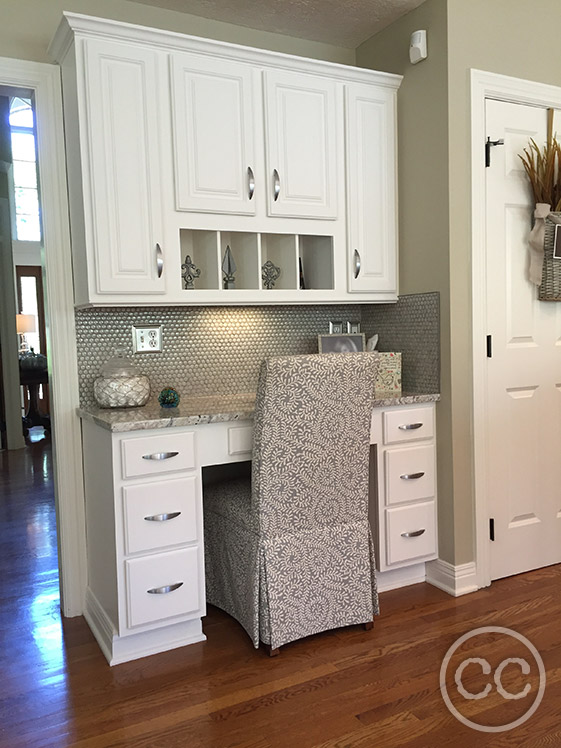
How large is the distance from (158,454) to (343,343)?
4.19 feet

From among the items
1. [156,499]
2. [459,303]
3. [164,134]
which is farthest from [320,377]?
[164,134]

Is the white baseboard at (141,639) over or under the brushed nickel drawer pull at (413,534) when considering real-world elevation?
under

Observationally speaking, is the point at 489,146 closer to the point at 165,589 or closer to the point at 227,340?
the point at 227,340

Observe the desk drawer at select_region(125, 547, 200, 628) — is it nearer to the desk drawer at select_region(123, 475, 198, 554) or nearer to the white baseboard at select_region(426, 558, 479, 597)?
the desk drawer at select_region(123, 475, 198, 554)

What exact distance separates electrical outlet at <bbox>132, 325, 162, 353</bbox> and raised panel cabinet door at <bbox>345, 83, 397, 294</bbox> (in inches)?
36.4

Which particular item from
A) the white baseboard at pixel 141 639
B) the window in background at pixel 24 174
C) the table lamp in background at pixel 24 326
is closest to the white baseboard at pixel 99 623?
the white baseboard at pixel 141 639

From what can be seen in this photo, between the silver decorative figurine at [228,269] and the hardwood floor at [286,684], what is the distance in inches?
57.3

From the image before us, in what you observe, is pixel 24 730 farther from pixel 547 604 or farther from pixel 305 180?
pixel 305 180

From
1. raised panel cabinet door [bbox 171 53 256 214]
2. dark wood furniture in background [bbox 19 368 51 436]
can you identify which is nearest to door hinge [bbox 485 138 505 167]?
raised panel cabinet door [bbox 171 53 256 214]

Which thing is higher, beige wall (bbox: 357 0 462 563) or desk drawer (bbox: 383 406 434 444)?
beige wall (bbox: 357 0 462 563)

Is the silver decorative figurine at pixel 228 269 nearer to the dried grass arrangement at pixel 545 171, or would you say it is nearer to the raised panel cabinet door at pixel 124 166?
the raised panel cabinet door at pixel 124 166

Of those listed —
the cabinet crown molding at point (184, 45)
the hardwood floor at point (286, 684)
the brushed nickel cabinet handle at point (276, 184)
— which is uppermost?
the cabinet crown molding at point (184, 45)

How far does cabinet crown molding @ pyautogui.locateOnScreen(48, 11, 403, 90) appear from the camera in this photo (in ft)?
8.08

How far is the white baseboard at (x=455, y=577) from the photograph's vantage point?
2996 mm
